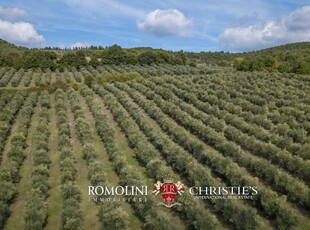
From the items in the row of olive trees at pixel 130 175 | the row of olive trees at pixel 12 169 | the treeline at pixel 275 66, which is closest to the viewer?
the row of olive trees at pixel 130 175

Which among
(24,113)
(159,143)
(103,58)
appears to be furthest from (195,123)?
(103,58)

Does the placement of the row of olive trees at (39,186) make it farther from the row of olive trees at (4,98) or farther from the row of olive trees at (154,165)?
the row of olive trees at (4,98)

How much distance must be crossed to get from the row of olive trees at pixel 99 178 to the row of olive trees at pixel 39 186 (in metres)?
4.81

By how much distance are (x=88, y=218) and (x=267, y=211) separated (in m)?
15.6

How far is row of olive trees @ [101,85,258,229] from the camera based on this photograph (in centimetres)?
2811

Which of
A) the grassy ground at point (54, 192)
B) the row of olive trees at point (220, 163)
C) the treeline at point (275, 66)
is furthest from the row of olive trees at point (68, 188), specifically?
the treeline at point (275, 66)

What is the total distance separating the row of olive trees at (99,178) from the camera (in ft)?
94.7

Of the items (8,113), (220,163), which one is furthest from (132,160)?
(8,113)

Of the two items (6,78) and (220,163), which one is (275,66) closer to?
(6,78)

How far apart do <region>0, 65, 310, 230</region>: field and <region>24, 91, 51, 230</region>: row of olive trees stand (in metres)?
0.12

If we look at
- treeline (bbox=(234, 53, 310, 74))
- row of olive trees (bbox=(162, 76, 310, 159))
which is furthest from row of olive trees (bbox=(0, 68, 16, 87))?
treeline (bbox=(234, 53, 310, 74))

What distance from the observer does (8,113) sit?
65.8 m

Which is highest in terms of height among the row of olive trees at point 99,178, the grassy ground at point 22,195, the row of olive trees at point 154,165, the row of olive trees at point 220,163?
the row of olive trees at point 220,163

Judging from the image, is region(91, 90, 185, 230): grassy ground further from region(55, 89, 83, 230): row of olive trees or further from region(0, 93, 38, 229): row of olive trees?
region(0, 93, 38, 229): row of olive trees
